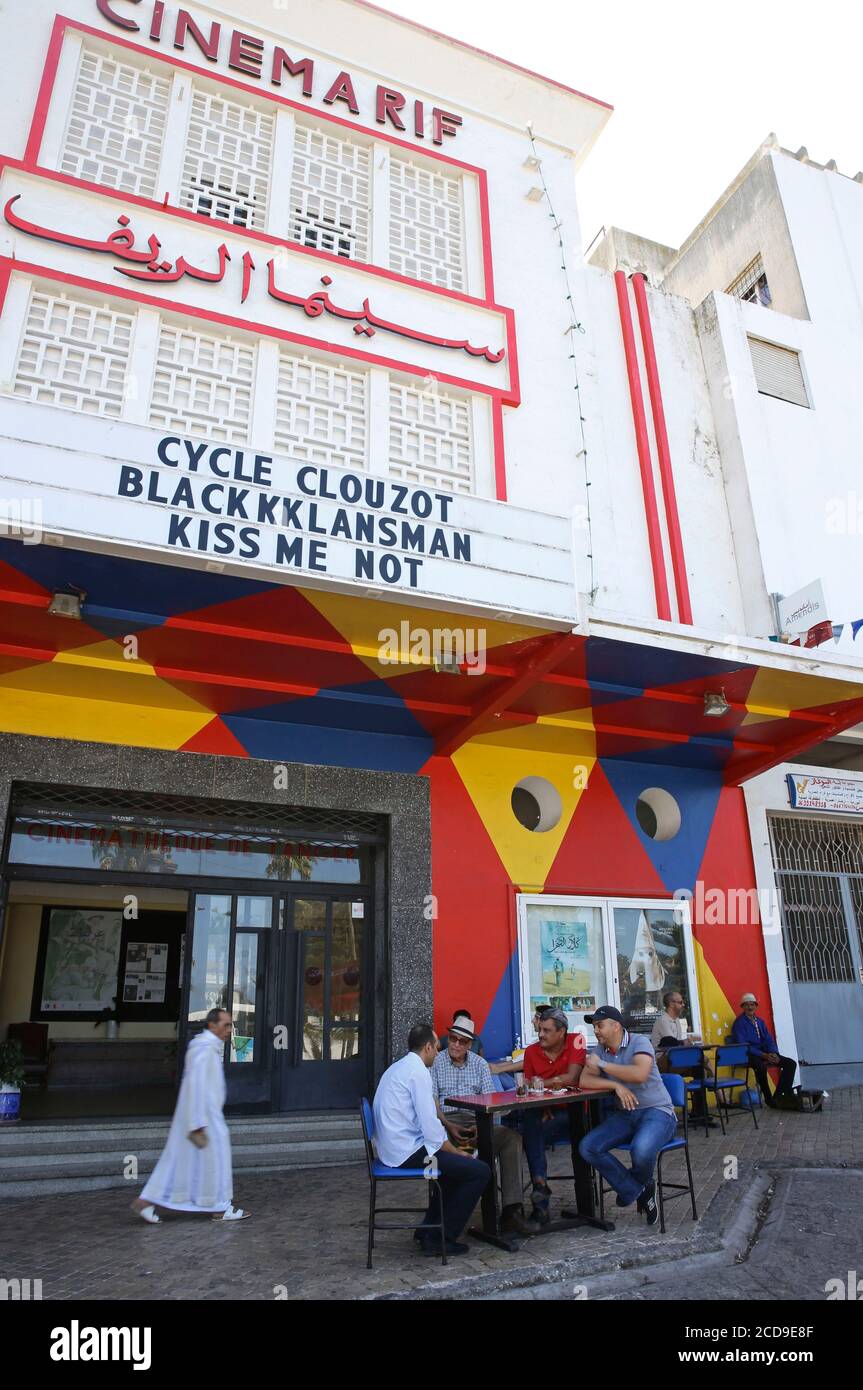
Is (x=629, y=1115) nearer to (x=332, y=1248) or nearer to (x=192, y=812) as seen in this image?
(x=332, y=1248)

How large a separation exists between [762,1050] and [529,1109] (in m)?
5.53

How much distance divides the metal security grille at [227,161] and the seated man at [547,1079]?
8720mm

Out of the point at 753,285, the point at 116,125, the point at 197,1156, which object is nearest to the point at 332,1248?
the point at 197,1156

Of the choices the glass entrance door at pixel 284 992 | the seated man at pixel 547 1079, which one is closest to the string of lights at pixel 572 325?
the glass entrance door at pixel 284 992

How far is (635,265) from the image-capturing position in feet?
52.0

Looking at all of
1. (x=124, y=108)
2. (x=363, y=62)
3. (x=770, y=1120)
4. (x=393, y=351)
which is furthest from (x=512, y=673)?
(x=363, y=62)

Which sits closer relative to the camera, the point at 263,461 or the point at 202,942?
the point at 263,461

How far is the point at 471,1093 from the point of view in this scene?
621 centimetres

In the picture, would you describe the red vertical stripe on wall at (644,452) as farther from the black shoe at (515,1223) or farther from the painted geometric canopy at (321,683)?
the black shoe at (515,1223)

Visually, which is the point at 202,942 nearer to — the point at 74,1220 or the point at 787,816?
the point at 74,1220
